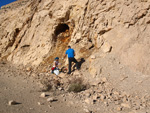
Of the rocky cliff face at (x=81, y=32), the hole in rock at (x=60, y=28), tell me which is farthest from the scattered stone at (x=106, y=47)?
the hole in rock at (x=60, y=28)

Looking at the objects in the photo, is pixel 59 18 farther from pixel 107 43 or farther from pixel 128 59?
pixel 128 59

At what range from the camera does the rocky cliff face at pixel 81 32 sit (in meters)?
4.63

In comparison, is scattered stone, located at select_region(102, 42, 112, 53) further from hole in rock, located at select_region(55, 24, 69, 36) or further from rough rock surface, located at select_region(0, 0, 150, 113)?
hole in rock, located at select_region(55, 24, 69, 36)

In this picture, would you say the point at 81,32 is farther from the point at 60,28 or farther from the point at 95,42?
the point at 60,28

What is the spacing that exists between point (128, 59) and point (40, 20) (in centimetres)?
662

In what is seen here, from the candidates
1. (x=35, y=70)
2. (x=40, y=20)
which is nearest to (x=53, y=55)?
(x=35, y=70)

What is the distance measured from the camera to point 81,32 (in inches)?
252

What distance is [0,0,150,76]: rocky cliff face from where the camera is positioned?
463 centimetres

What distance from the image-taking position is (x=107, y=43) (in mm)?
5191

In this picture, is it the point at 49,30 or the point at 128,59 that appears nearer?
the point at 128,59

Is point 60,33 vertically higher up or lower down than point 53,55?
higher up

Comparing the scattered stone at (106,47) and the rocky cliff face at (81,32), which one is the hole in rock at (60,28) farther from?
the scattered stone at (106,47)

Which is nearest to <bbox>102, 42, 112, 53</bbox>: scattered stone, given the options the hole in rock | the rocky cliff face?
the rocky cliff face

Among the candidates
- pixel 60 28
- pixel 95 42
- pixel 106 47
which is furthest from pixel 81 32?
pixel 60 28
